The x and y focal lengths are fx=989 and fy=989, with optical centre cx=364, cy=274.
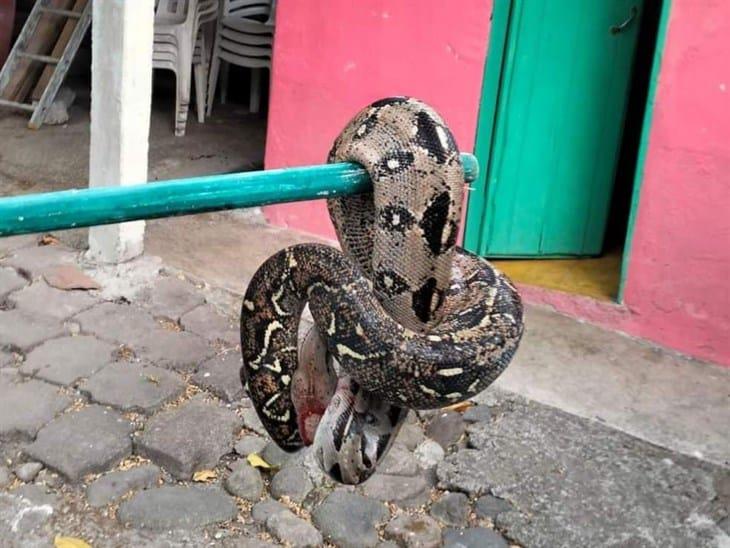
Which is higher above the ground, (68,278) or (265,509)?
(68,278)

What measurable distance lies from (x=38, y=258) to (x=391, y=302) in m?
3.90

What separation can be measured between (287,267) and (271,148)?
4111mm

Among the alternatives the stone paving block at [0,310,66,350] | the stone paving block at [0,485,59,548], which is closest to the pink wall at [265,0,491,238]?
the stone paving block at [0,310,66,350]

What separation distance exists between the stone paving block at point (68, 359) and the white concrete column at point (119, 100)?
2.77 ft

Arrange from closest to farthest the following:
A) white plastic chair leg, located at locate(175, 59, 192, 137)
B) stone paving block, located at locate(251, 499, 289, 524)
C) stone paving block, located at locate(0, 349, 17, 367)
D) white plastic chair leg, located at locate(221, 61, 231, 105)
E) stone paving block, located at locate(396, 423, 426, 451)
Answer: stone paving block, located at locate(251, 499, 289, 524)
stone paving block, located at locate(396, 423, 426, 451)
stone paving block, located at locate(0, 349, 17, 367)
white plastic chair leg, located at locate(175, 59, 192, 137)
white plastic chair leg, located at locate(221, 61, 231, 105)

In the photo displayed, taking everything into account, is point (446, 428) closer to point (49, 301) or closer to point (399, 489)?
point (399, 489)

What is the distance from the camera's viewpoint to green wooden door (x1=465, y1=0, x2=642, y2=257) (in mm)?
5488

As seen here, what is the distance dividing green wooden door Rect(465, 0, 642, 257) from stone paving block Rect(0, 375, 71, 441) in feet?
8.63

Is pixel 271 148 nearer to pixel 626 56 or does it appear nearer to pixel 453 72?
pixel 453 72

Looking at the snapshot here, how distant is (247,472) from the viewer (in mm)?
3811

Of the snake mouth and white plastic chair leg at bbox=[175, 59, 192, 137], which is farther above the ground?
the snake mouth

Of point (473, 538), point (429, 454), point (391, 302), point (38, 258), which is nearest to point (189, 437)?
point (429, 454)

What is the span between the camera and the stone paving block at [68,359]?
14.2ft

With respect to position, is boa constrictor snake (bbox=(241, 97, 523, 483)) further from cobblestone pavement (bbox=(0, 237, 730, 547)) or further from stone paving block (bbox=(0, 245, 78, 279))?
stone paving block (bbox=(0, 245, 78, 279))
